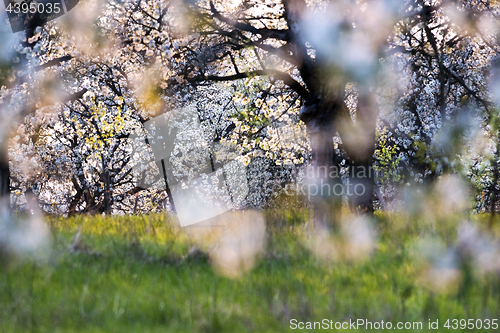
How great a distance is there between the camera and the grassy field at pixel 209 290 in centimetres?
308

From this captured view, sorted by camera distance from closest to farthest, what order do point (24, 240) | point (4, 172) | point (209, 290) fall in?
point (209, 290) → point (24, 240) → point (4, 172)

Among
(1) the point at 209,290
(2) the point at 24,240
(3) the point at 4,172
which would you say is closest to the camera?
(1) the point at 209,290

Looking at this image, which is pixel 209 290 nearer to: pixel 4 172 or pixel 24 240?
pixel 24 240

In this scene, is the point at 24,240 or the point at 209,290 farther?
the point at 24,240

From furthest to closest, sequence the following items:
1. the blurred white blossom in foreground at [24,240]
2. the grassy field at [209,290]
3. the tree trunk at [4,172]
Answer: the tree trunk at [4,172]
the blurred white blossom in foreground at [24,240]
the grassy field at [209,290]

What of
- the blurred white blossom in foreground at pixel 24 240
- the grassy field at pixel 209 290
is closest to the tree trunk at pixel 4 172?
the blurred white blossom in foreground at pixel 24 240

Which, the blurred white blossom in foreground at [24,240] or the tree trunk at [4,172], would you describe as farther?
the tree trunk at [4,172]

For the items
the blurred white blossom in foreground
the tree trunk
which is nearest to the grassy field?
the blurred white blossom in foreground

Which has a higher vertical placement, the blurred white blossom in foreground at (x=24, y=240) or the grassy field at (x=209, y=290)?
the blurred white blossom in foreground at (x=24, y=240)

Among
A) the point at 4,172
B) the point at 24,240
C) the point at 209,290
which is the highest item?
the point at 4,172

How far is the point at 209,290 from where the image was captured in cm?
377

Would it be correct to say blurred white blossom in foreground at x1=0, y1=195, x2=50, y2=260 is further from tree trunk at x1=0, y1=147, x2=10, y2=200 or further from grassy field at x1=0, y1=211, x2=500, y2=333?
tree trunk at x1=0, y1=147, x2=10, y2=200

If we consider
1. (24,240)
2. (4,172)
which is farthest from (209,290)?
(4,172)

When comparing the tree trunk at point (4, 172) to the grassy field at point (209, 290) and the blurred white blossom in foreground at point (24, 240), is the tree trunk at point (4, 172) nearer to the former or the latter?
the blurred white blossom in foreground at point (24, 240)
